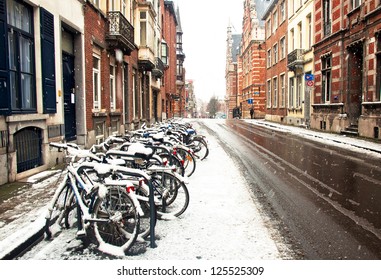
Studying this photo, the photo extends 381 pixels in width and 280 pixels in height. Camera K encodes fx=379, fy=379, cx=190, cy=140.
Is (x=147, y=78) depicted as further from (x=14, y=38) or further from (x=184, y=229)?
(x=184, y=229)

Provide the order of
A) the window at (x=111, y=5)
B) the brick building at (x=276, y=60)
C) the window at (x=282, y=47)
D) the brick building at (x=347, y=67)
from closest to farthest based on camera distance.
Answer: the window at (x=111, y=5) < the brick building at (x=347, y=67) < the brick building at (x=276, y=60) < the window at (x=282, y=47)

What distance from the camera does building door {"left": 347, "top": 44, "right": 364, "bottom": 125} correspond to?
2045 cm

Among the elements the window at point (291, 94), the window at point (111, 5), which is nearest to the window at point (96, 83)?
the window at point (111, 5)

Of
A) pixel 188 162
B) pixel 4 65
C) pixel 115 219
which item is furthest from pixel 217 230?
pixel 4 65

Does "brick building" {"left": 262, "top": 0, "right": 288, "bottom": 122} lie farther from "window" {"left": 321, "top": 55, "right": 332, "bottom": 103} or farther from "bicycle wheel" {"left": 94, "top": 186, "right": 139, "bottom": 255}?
"bicycle wheel" {"left": 94, "top": 186, "right": 139, "bottom": 255}

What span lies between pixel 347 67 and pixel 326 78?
3.53 meters

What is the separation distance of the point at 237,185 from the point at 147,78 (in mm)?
21468

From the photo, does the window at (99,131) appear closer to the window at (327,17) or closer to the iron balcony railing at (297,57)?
the window at (327,17)

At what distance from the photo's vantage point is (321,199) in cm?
675

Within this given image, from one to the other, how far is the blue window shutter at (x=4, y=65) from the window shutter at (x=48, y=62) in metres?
1.75

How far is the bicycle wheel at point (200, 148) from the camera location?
11.7 metres

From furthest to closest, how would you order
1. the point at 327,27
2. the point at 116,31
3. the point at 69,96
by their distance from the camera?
the point at 327,27 → the point at 116,31 → the point at 69,96

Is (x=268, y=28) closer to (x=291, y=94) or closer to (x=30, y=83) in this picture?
(x=291, y=94)

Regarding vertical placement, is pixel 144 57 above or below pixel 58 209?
above
